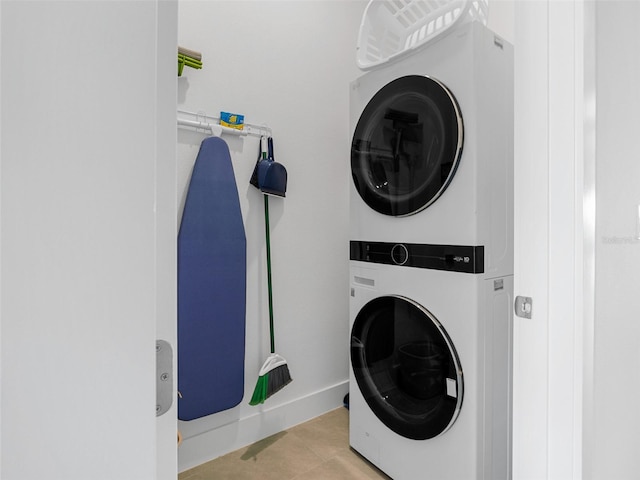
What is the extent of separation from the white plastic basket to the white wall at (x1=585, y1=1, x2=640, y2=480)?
0.74 metres

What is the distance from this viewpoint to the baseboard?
1636 millimetres

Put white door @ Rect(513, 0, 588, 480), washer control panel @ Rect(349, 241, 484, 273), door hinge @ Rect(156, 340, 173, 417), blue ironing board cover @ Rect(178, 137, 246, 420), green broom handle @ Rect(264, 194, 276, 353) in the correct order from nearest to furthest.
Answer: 1. door hinge @ Rect(156, 340, 173, 417)
2. white door @ Rect(513, 0, 588, 480)
3. washer control panel @ Rect(349, 241, 484, 273)
4. blue ironing board cover @ Rect(178, 137, 246, 420)
5. green broom handle @ Rect(264, 194, 276, 353)

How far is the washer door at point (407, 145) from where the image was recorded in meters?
1.29

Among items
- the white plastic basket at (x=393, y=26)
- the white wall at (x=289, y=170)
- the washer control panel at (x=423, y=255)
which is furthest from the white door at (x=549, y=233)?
the white wall at (x=289, y=170)

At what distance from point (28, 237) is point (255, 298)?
1.61m

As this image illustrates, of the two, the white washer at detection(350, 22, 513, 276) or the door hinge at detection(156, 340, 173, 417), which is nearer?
the door hinge at detection(156, 340, 173, 417)

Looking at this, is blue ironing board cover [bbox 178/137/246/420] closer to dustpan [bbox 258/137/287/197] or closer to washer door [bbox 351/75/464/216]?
dustpan [bbox 258/137/287/197]

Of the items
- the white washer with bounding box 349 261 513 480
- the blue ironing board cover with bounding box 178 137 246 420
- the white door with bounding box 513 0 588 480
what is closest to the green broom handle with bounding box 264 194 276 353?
the blue ironing board cover with bounding box 178 137 246 420

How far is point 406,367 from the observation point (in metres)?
1.48

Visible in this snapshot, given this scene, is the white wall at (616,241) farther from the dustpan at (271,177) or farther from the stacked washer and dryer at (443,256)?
the dustpan at (271,177)

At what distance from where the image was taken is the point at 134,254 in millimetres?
312

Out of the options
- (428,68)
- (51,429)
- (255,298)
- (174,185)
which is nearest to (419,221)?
(428,68)

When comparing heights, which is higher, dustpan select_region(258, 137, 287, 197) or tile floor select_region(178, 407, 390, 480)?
dustpan select_region(258, 137, 287, 197)

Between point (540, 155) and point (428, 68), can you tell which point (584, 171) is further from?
point (428, 68)
